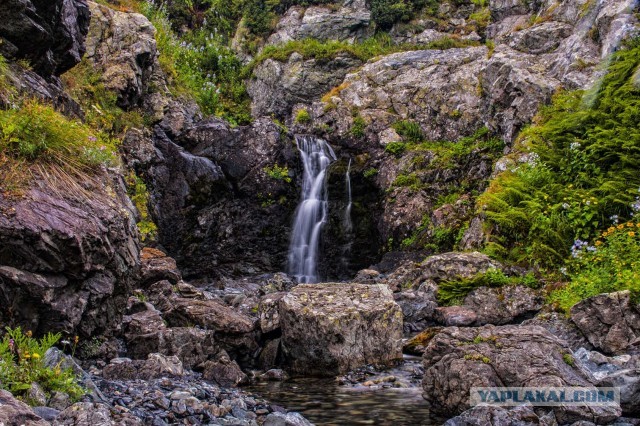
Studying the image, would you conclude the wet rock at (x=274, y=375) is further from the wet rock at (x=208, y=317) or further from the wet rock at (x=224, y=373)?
the wet rock at (x=208, y=317)

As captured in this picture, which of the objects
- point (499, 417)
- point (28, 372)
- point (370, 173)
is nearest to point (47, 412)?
point (28, 372)

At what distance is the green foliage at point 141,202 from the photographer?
15164 mm

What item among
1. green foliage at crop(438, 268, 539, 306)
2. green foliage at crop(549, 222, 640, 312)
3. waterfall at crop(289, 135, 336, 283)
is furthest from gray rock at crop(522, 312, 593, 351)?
waterfall at crop(289, 135, 336, 283)

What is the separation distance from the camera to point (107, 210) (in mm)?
6676

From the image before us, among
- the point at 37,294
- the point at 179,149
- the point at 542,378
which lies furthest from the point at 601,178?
→ the point at 179,149

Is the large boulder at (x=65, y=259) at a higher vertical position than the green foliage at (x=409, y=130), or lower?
lower

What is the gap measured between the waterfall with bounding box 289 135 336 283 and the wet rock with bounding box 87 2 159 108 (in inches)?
240

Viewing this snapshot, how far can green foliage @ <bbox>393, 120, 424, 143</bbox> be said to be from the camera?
19.9 m

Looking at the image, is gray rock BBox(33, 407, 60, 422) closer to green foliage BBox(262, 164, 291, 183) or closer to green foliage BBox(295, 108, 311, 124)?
green foliage BBox(262, 164, 291, 183)

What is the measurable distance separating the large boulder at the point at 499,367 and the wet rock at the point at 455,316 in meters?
3.71

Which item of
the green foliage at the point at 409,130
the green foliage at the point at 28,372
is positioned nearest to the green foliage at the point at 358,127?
the green foliage at the point at 409,130

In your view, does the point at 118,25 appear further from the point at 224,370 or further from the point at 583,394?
the point at 583,394

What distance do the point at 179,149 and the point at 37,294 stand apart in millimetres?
12366

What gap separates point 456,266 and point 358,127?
409 inches
